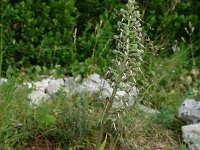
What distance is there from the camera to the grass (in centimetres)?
389

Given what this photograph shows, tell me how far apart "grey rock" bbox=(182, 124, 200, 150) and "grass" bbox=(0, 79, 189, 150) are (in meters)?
0.08

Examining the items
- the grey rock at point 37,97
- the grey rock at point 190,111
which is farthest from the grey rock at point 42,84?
the grey rock at point 190,111

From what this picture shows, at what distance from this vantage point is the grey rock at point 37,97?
4480 millimetres

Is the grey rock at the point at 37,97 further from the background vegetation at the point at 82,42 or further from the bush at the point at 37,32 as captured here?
the bush at the point at 37,32

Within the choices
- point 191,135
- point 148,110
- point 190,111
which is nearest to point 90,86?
point 148,110

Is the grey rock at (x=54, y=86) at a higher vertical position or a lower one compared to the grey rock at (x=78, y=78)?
lower

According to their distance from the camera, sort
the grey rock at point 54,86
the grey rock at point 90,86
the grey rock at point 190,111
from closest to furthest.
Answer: the grey rock at point 190,111
the grey rock at point 90,86
the grey rock at point 54,86

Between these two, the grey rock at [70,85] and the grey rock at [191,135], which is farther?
the grey rock at [70,85]

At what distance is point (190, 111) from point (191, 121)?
9cm

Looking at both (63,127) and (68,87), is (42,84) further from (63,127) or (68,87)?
(63,127)

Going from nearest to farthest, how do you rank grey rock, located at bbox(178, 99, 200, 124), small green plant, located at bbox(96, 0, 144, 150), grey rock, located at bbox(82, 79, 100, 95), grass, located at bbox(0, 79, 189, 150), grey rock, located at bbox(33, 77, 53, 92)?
small green plant, located at bbox(96, 0, 144, 150)
grass, located at bbox(0, 79, 189, 150)
grey rock, located at bbox(178, 99, 200, 124)
grey rock, located at bbox(82, 79, 100, 95)
grey rock, located at bbox(33, 77, 53, 92)

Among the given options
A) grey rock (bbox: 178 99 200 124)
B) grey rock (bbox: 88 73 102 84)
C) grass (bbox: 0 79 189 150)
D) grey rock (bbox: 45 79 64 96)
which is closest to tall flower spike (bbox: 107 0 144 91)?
grass (bbox: 0 79 189 150)

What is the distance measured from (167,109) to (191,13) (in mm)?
1657

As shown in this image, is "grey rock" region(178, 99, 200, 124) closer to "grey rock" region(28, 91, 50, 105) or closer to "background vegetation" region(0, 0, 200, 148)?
"background vegetation" region(0, 0, 200, 148)
